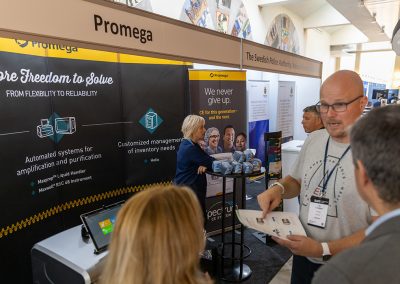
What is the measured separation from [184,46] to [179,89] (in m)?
1.93

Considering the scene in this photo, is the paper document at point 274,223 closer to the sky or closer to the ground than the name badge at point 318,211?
closer to the ground

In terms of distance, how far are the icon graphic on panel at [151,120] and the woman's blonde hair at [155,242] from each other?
236cm

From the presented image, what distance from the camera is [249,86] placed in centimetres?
514

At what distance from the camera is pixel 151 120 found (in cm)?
318

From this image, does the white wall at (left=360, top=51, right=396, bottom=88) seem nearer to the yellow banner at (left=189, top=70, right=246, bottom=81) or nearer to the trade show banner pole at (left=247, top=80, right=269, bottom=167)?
the trade show banner pole at (left=247, top=80, right=269, bottom=167)

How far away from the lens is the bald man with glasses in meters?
1.20

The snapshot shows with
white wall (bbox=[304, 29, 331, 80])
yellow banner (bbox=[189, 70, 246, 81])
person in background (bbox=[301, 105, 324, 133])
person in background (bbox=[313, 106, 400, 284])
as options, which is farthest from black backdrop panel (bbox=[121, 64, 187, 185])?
white wall (bbox=[304, 29, 331, 80])

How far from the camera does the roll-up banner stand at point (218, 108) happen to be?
11.0 ft

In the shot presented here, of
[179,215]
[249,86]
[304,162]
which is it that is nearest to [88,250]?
[179,215]

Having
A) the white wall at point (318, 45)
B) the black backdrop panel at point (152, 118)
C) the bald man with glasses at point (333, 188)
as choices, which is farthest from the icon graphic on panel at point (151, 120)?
the white wall at point (318, 45)

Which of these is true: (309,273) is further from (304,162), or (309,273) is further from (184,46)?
(184,46)

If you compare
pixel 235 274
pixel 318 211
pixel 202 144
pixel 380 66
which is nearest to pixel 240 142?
pixel 202 144

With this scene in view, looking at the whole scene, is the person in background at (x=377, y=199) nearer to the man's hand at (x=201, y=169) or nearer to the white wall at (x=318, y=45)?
the man's hand at (x=201, y=169)

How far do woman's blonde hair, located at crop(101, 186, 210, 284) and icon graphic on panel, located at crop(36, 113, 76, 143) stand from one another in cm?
184
